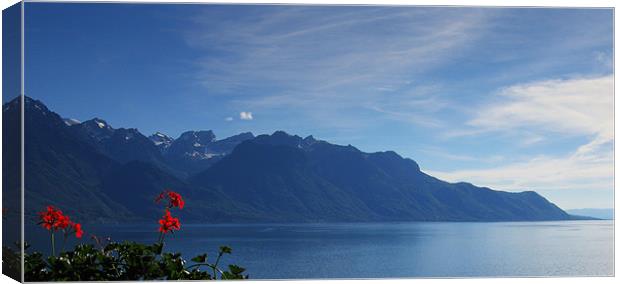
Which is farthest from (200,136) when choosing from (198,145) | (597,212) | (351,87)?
(597,212)

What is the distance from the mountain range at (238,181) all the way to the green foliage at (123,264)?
9.32 meters

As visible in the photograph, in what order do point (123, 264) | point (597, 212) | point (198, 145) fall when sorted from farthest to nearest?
point (198, 145), point (597, 212), point (123, 264)

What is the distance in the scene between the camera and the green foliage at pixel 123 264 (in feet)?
16.7

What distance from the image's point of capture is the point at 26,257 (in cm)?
555

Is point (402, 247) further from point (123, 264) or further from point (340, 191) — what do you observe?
point (123, 264)

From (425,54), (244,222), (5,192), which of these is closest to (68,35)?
(425,54)

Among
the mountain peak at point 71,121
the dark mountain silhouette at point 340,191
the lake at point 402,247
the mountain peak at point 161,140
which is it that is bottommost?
the lake at point 402,247

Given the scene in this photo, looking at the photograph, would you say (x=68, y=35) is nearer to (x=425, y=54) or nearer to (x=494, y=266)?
(x=425, y=54)

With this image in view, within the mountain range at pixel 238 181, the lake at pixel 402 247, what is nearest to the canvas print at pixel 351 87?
the mountain range at pixel 238 181

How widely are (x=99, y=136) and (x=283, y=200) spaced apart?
7526mm

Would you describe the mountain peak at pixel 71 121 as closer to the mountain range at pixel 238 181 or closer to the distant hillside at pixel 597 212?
the mountain range at pixel 238 181

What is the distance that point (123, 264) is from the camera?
514cm

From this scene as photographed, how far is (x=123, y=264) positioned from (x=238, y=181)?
1831cm

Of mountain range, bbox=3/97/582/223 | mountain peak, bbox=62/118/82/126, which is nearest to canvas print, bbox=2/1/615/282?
mountain peak, bbox=62/118/82/126
